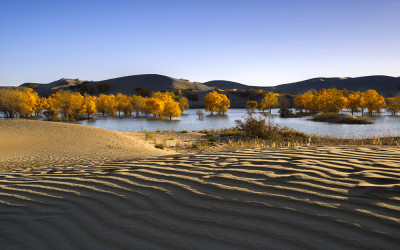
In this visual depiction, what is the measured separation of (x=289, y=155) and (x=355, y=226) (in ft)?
6.28

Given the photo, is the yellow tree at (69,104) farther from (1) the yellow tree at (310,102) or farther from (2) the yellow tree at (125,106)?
(1) the yellow tree at (310,102)

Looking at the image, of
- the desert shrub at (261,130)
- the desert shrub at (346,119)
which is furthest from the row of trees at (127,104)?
the desert shrub at (261,130)

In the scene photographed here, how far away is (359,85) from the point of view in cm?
12675

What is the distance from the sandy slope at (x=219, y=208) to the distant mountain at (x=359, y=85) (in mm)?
132966

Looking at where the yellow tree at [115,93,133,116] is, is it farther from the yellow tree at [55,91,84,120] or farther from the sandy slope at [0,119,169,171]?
the sandy slope at [0,119,169,171]

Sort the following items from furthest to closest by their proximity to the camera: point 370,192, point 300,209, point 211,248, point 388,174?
1. point 388,174
2. point 370,192
3. point 300,209
4. point 211,248

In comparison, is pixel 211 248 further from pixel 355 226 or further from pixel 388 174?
pixel 388 174

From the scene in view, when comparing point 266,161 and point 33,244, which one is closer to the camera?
point 33,244

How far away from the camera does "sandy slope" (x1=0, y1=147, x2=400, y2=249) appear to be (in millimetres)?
1683

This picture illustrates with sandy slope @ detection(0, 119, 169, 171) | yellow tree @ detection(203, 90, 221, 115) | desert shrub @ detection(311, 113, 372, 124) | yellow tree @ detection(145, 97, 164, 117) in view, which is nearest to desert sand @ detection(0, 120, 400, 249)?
sandy slope @ detection(0, 119, 169, 171)

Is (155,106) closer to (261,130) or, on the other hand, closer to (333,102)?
(333,102)

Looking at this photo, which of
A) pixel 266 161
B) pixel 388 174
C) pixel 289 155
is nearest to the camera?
pixel 388 174

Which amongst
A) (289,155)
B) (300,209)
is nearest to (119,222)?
(300,209)

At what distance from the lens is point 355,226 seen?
1710 mm
